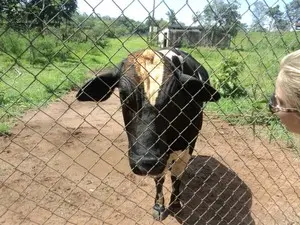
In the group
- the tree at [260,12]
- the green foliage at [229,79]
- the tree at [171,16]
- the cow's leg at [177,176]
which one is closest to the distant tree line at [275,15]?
the tree at [260,12]

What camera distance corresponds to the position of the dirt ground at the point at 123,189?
11.7ft

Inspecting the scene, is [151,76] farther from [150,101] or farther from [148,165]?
[148,165]

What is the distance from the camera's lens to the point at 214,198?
4.10 meters

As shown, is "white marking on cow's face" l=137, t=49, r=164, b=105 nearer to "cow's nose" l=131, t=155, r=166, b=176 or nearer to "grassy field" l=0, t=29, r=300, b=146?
"grassy field" l=0, t=29, r=300, b=146

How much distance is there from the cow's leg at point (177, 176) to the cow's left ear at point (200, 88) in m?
0.74

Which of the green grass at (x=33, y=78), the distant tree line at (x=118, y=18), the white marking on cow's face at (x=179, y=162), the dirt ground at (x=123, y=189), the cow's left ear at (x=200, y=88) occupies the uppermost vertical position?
the distant tree line at (x=118, y=18)

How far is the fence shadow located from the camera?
3697mm

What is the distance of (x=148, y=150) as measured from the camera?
2.89 m

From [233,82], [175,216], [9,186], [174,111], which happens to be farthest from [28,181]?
[233,82]

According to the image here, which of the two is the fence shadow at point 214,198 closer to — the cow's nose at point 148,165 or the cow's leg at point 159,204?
the cow's leg at point 159,204

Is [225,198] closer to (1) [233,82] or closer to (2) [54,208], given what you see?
(2) [54,208]

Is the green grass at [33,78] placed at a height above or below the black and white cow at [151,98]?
below

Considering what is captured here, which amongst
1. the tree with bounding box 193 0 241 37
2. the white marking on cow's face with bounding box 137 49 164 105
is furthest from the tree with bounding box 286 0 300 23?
the white marking on cow's face with bounding box 137 49 164 105

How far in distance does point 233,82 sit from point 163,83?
5576 millimetres
